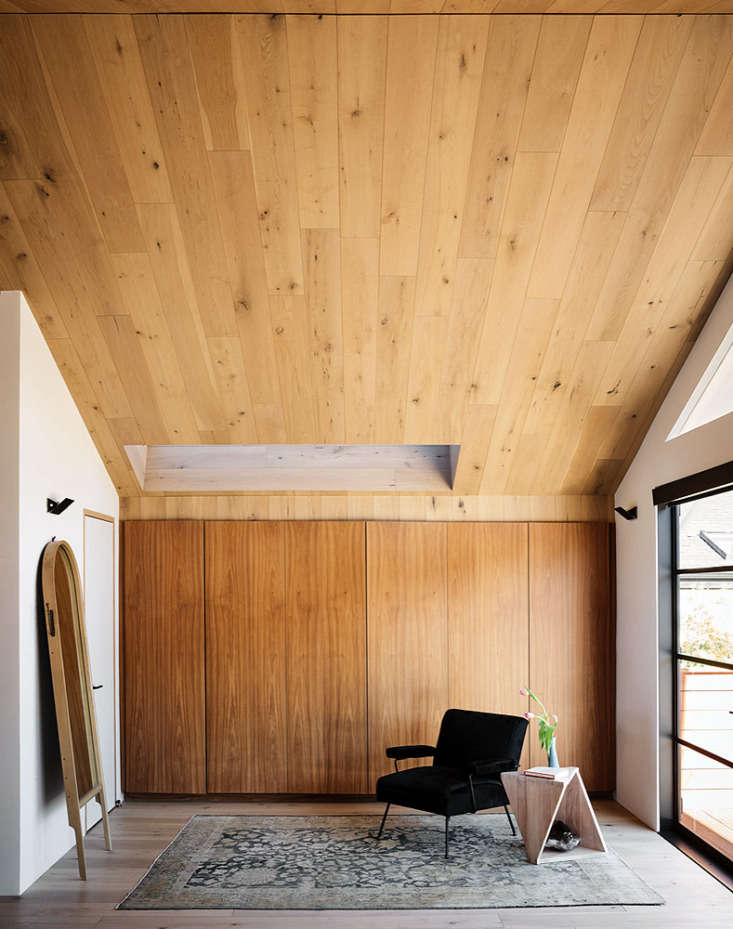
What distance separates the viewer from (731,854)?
14.4ft

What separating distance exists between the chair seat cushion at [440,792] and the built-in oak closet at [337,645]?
94 cm

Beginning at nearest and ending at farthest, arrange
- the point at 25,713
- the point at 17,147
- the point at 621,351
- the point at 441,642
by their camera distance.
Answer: the point at 17,147 → the point at 25,713 → the point at 621,351 → the point at 441,642

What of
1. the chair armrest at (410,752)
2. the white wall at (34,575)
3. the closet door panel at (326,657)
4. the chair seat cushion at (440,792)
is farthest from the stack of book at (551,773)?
the white wall at (34,575)

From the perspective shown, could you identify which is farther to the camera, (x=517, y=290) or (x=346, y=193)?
(x=517, y=290)

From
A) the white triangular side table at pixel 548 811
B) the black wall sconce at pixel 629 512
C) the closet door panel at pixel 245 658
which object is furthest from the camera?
the closet door panel at pixel 245 658

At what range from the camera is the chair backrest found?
16.6ft

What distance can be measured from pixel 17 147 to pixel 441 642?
3.94m

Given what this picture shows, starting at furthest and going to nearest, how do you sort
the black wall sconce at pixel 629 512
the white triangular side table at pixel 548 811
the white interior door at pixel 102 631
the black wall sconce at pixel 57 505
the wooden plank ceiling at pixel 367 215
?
the black wall sconce at pixel 629 512 < the white interior door at pixel 102 631 < the black wall sconce at pixel 57 505 < the white triangular side table at pixel 548 811 < the wooden plank ceiling at pixel 367 215

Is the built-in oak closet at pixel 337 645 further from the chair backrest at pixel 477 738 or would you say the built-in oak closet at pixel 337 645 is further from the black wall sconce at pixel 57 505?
the black wall sconce at pixel 57 505

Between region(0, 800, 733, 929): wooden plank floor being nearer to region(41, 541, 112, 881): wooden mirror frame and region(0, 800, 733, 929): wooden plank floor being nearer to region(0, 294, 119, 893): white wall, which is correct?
region(0, 294, 119, 893): white wall

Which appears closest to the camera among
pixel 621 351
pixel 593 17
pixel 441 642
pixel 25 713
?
pixel 593 17

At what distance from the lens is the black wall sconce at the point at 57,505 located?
4672mm

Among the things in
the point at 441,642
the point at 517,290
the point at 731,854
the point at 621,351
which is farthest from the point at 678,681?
the point at 517,290

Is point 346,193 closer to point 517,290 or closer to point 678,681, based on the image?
point 517,290
